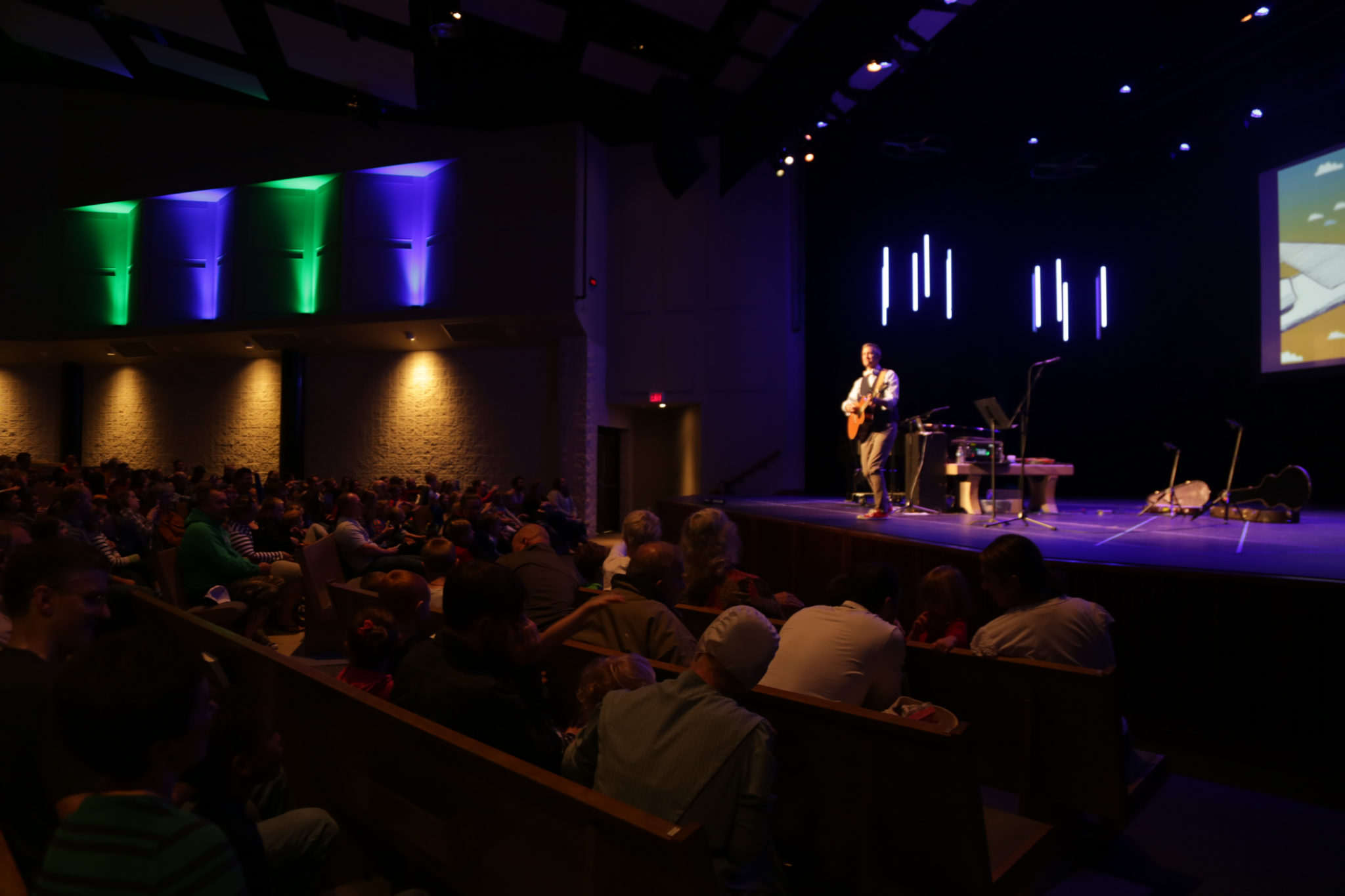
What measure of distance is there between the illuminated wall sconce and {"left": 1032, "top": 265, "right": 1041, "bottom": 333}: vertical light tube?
15.4 m

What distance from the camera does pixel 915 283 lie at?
11.6 meters

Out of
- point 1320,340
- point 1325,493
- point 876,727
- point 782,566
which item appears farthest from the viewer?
point 1325,493

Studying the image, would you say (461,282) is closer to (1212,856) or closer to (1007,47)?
(1007,47)

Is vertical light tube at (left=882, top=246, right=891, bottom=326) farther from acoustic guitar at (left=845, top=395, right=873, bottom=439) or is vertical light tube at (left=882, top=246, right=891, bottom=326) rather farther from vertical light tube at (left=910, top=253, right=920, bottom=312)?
acoustic guitar at (left=845, top=395, right=873, bottom=439)

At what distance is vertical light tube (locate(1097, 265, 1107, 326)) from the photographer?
34.2 ft

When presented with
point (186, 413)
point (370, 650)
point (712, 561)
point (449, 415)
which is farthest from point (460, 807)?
point (186, 413)

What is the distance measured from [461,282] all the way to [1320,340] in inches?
437

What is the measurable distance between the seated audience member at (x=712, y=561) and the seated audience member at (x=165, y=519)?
143 inches

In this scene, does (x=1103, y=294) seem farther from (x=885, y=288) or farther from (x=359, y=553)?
A: (x=359, y=553)

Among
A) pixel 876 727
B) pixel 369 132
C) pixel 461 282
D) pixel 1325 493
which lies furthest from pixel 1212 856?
pixel 369 132

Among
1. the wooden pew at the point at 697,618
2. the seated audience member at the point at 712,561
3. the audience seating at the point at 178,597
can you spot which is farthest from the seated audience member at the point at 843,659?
the audience seating at the point at 178,597

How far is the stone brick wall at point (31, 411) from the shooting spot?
1527 cm

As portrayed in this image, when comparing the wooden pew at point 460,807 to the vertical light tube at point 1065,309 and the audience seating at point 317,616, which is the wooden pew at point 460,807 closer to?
the audience seating at point 317,616

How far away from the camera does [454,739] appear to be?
1.51m
